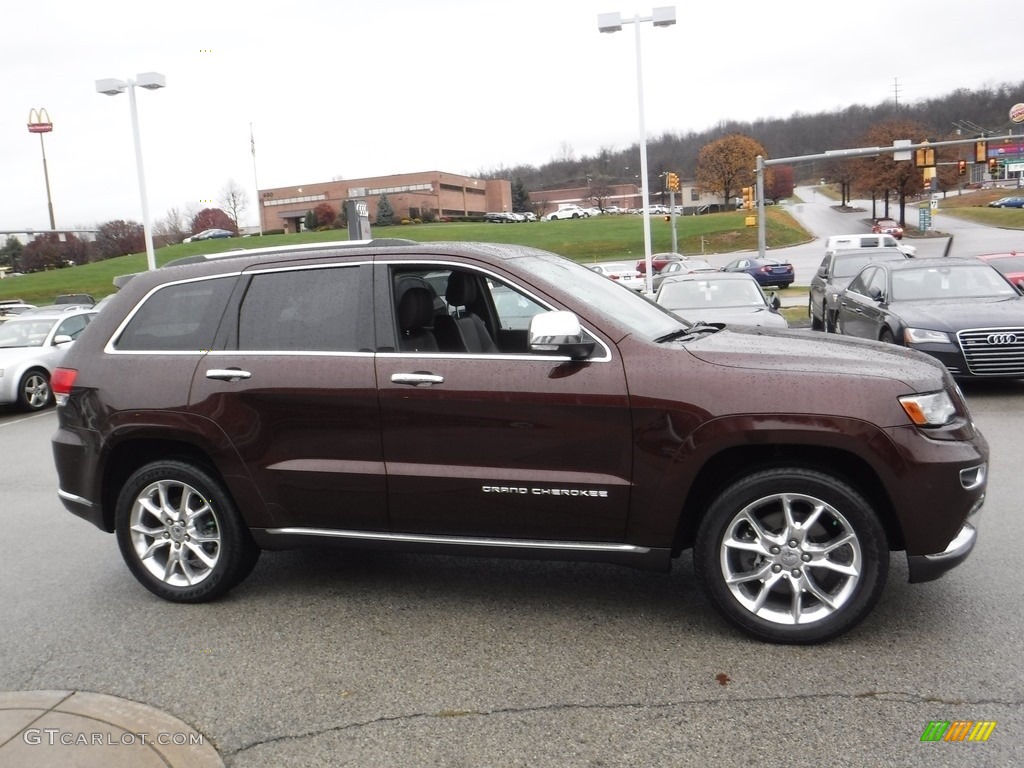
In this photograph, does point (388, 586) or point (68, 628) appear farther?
point (388, 586)

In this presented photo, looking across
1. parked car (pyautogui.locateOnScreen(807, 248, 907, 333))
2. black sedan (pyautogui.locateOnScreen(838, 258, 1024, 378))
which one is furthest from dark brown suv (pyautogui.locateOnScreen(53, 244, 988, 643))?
parked car (pyautogui.locateOnScreen(807, 248, 907, 333))

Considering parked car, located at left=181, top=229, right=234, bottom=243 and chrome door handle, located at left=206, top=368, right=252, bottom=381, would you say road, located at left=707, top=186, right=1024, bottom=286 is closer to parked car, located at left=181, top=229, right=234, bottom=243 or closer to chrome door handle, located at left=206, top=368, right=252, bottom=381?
chrome door handle, located at left=206, top=368, right=252, bottom=381

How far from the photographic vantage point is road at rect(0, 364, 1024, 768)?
10.7ft

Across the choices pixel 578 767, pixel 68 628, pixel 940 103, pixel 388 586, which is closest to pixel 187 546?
pixel 68 628

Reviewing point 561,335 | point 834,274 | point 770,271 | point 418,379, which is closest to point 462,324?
point 418,379

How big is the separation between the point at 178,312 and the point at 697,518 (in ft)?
9.91

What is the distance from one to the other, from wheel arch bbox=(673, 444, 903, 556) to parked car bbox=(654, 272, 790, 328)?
304 inches

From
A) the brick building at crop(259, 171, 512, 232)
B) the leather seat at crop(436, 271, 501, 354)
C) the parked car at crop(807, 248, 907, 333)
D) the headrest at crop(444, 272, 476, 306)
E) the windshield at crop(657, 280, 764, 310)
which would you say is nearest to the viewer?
the leather seat at crop(436, 271, 501, 354)

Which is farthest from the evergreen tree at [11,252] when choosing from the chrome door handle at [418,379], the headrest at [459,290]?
the chrome door handle at [418,379]

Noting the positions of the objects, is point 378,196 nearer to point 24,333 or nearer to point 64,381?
point 24,333

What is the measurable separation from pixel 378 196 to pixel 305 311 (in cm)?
10573

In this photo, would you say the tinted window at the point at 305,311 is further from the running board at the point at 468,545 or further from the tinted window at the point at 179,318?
the running board at the point at 468,545

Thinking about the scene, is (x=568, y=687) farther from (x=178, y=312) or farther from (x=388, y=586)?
(x=178, y=312)

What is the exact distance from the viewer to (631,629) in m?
4.23
